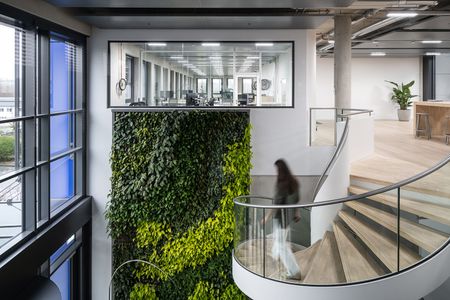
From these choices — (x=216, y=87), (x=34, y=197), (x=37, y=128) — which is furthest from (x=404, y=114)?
(x=34, y=197)

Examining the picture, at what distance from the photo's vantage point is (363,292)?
506cm

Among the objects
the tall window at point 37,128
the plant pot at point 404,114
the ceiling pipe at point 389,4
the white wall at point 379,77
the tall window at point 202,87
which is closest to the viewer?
the tall window at point 37,128

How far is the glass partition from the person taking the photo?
9.51 metres

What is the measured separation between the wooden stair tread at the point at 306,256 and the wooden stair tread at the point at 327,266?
2.3 inches

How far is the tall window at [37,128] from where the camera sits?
6.15m

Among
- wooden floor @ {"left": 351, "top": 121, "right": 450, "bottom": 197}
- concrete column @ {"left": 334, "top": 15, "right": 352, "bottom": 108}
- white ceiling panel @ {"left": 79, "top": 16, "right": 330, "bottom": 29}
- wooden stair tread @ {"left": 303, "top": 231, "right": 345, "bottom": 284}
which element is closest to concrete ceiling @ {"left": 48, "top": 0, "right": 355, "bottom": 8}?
white ceiling panel @ {"left": 79, "top": 16, "right": 330, "bottom": 29}

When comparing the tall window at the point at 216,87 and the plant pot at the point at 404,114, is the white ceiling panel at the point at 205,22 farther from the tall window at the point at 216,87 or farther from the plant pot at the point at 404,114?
the plant pot at the point at 404,114

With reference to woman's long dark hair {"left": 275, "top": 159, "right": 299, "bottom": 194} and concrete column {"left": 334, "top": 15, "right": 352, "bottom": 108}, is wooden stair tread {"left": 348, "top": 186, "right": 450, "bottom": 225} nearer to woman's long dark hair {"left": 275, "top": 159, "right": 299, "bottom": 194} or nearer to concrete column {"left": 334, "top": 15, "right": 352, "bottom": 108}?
woman's long dark hair {"left": 275, "top": 159, "right": 299, "bottom": 194}

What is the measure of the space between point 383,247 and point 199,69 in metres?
5.75

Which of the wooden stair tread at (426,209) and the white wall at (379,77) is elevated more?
the white wall at (379,77)

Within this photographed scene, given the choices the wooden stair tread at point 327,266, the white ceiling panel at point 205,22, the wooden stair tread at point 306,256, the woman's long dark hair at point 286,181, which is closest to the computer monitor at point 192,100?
the white ceiling panel at point 205,22

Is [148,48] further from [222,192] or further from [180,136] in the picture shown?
[222,192]

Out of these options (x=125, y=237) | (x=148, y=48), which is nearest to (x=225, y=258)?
(x=125, y=237)

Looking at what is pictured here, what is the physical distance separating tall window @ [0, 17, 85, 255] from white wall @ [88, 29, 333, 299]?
332 mm
